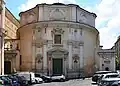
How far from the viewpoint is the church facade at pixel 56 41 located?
193ft

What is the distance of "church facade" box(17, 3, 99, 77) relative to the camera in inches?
2311

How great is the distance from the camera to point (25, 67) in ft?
201

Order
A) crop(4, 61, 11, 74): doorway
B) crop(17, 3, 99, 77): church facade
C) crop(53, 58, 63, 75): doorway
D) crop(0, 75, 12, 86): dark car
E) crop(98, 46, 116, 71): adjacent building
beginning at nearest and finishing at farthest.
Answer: crop(0, 75, 12, 86): dark car < crop(17, 3, 99, 77): church facade < crop(53, 58, 63, 75): doorway < crop(4, 61, 11, 74): doorway < crop(98, 46, 116, 71): adjacent building

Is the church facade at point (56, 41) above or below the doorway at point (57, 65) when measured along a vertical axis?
above

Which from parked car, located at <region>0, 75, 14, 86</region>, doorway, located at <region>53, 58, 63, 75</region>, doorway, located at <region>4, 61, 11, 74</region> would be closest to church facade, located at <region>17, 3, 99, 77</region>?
doorway, located at <region>53, 58, 63, 75</region>

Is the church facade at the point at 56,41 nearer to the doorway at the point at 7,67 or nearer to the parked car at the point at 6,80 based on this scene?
the doorway at the point at 7,67

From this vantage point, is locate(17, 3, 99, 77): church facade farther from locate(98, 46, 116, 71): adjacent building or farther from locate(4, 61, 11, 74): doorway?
locate(4, 61, 11, 74): doorway

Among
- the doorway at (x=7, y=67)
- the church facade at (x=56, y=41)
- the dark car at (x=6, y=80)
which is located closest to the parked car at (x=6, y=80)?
the dark car at (x=6, y=80)

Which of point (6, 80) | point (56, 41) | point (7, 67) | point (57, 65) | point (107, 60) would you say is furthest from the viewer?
point (107, 60)

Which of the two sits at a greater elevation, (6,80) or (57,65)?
(57,65)

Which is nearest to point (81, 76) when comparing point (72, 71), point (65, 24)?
point (72, 71)

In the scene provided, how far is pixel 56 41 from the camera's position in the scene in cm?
5941

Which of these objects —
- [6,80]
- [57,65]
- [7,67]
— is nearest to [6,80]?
[6,80]

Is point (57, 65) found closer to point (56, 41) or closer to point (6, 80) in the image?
point (56, 41)
